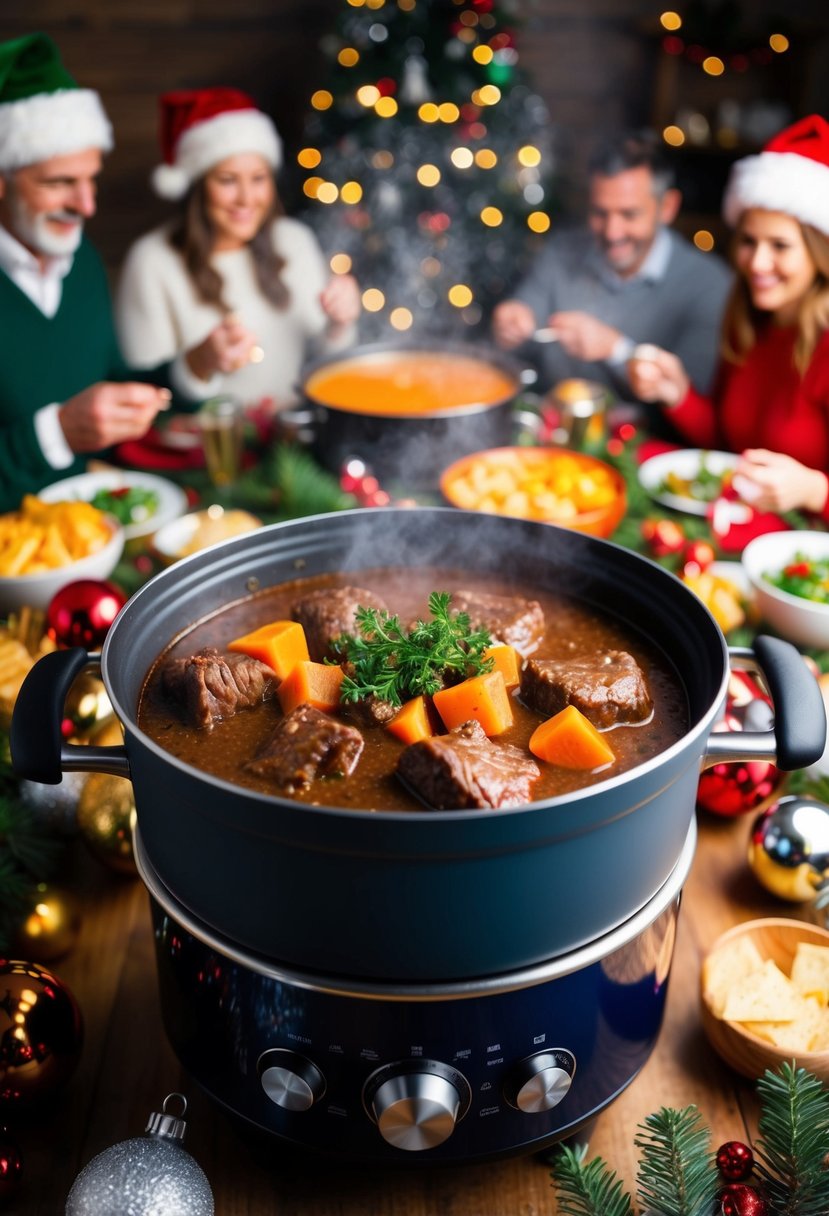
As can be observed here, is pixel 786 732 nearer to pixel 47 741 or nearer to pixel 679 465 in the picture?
pixel 47 741

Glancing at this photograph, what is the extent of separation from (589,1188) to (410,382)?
2251 mm

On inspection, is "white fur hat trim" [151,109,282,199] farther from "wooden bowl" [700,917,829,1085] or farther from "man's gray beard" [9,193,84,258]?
"wooden bowl" [700,917,829,1085]

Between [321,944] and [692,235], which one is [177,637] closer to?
[321,944]

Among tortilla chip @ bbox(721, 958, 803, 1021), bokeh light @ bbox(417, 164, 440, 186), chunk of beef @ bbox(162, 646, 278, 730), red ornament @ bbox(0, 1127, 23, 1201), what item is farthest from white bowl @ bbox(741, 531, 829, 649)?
bokeh light @ bbox(417, 164, 440, 186)

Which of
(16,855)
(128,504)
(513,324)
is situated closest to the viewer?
(16,855)

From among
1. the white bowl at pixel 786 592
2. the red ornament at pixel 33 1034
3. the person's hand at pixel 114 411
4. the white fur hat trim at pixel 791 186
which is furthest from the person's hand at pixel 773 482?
the red ornament at pixel 33 1034

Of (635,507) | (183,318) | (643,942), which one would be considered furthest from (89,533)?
(183,318)

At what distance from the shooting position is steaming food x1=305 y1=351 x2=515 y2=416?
9.57ft

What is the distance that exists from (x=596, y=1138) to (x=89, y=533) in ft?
5.59

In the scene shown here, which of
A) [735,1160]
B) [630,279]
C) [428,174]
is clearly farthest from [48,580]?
[428,174]

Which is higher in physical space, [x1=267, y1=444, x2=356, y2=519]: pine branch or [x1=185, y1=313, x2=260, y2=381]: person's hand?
[x1=185, y1=313, x2=260, y2=381]: person's hand

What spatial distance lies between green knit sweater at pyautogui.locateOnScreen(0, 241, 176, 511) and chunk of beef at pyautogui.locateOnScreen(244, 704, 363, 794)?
195 cm

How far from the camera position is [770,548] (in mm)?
2557

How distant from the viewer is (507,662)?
1.66m
